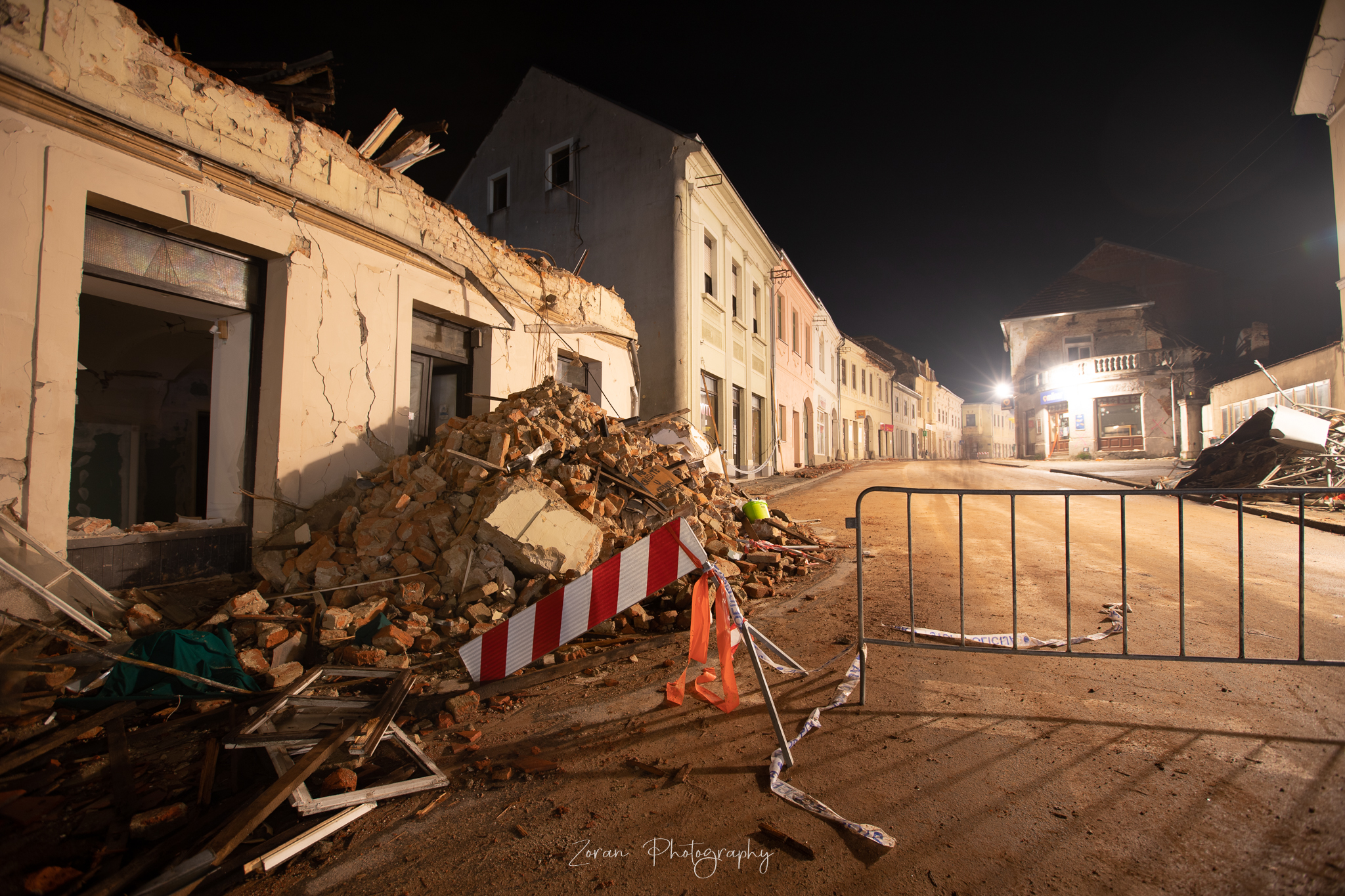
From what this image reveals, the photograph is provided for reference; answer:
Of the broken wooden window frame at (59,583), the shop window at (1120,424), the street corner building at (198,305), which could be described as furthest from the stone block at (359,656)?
the shop window at (1120,424)

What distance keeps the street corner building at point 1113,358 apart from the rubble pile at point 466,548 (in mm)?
31846

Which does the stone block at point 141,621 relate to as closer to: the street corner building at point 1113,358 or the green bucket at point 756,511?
the green bucket at point 756,511

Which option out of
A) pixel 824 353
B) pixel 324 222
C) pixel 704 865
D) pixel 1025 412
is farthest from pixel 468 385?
pixel 1025 412

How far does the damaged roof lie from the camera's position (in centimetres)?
3353

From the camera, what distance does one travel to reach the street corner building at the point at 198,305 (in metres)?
4.03

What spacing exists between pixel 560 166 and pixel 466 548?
13.3 meters

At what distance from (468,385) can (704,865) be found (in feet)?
25.1

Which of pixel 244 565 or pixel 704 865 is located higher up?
pixel 244 565

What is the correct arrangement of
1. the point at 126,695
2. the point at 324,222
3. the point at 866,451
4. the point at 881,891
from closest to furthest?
1. the point at 881,891
2. the point at 126,695
3. the point at 324,222
4. the point at 866,451

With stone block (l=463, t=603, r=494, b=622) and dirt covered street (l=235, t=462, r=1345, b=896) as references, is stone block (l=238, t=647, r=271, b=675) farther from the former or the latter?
dirt covered street (l=235, t=462, r=1345, b=896)

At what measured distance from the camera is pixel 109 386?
7.92m

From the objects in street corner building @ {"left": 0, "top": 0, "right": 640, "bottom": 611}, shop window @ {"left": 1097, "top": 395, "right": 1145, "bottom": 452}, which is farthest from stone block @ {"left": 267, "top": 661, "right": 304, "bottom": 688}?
shop window @ {"left": 1097, "top": 395, "right": 1145, "bottom": 452}

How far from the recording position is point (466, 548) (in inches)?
188

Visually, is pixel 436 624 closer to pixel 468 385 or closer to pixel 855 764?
pixel 855 764
